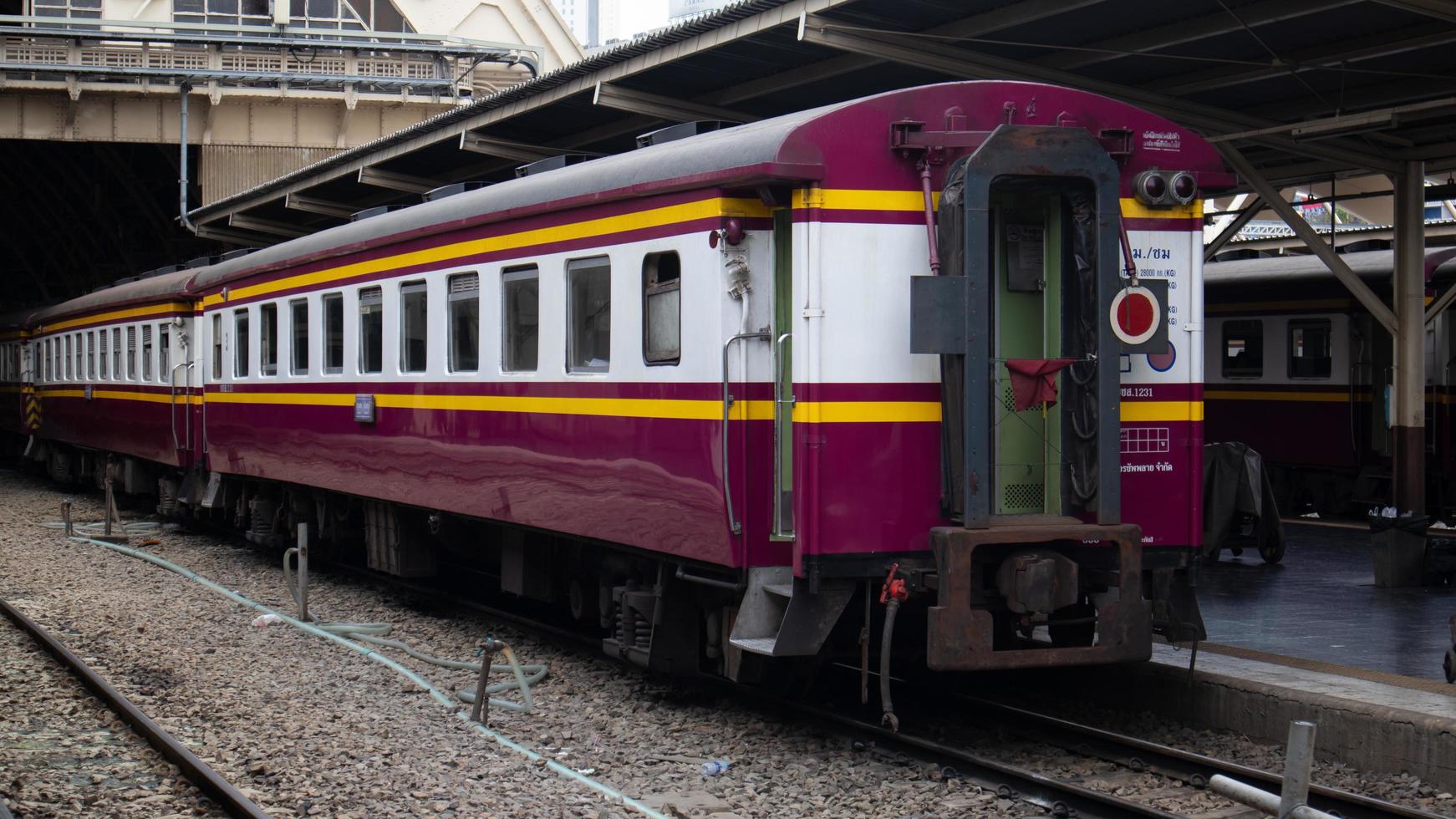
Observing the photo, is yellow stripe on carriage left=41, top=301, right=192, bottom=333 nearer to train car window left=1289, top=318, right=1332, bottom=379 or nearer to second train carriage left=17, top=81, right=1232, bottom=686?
second train carriage left=17, top=81, right=1232, bottom=686

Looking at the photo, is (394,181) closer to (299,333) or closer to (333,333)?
(299,333)

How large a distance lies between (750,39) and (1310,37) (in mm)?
4383

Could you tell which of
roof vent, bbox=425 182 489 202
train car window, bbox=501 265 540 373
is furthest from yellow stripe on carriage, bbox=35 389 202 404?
train car window, bbox=501 265 540 373

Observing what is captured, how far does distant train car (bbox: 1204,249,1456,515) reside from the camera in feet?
57.7

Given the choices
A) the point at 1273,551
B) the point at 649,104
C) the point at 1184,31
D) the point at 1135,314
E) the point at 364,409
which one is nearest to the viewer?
the point at 1135,314

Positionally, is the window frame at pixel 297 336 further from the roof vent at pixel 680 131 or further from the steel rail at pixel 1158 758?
the steel rail at pixel 1158 758

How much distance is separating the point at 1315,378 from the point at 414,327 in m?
11.8

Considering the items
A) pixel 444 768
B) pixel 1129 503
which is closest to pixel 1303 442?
pixel 1129 503

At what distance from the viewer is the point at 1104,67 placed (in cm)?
1320

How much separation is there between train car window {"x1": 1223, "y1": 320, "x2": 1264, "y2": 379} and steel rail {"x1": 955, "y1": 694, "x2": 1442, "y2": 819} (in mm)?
12119

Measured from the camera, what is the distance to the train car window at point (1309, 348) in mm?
18641

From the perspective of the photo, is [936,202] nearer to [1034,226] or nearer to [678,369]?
[1034,226]

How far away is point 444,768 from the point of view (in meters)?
7.44

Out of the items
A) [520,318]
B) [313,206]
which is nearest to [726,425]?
[520,318]
